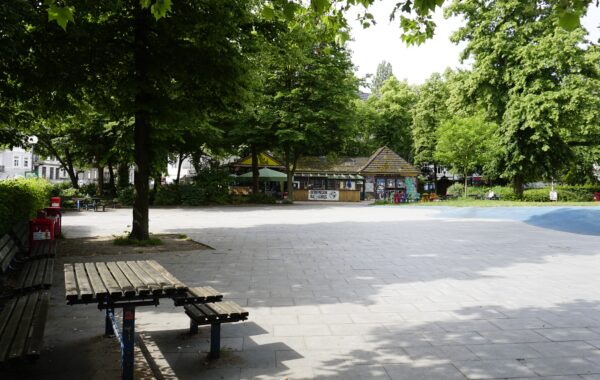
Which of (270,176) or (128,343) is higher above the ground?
(270,176)

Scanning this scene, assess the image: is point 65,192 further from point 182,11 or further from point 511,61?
point 511,61

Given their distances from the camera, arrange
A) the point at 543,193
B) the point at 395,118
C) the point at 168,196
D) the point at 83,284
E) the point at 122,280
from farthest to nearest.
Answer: the point at 395,118 < the point at 543,193 < the point at 168,196 < the point at 122,280 < the point at 83,284

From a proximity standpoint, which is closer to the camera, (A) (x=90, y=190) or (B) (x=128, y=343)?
(B) (x=128, y=343)

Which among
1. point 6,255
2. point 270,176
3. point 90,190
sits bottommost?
point 6,255

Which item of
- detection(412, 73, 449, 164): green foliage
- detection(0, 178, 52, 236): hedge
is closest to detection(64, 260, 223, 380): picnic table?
detection(0, 178, 52, 236): hedge

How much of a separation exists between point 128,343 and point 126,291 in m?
0.45

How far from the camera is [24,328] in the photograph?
401 cm

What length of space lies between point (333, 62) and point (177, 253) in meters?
26.3

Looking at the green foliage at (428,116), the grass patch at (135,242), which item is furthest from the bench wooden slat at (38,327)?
the green foliage at (428,116)

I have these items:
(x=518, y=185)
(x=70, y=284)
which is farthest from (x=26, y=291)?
(x=518, y=185)

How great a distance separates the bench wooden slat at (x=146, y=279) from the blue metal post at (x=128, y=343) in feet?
0.77

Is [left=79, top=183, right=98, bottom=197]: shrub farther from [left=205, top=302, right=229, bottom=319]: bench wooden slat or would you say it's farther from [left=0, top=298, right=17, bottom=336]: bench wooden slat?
[left=205, top=302, right=229, bottom=319]: bench wooden slat

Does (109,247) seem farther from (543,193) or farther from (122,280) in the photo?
(543,193)

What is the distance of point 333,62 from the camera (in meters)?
34.1
